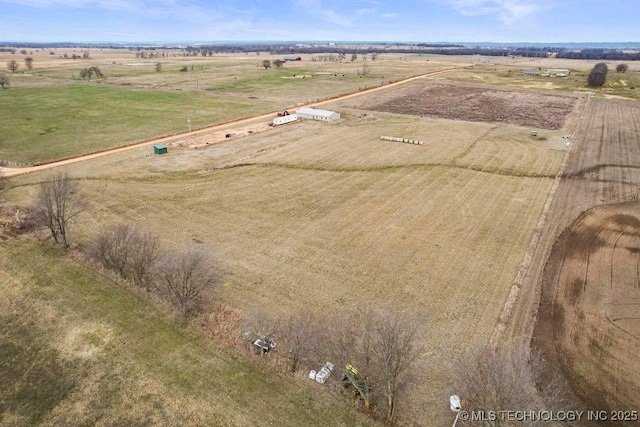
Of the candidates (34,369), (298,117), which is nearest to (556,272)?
(34,369)

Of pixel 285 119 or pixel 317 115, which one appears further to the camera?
pixel 317 115

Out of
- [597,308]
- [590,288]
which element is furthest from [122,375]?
[590,288]

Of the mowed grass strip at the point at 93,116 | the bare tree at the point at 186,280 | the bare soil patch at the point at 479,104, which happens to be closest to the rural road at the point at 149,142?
the mowed grass strip at the point at 93,116

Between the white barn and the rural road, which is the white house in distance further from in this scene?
the rural road

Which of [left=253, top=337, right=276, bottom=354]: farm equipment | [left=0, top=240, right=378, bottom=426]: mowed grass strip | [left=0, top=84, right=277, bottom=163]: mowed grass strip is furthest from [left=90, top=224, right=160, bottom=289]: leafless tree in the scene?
[left=0, top=84, right=277, bottom=163]: mowed grass strip

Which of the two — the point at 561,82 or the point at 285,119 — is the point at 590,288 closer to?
the point at 285,119

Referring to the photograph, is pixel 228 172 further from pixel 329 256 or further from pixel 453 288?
pixel 453 288

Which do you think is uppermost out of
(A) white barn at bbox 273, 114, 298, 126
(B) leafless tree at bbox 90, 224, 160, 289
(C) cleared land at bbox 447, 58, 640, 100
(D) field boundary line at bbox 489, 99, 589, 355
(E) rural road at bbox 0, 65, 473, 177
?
(C) cleared land at bbox 447, 58, 640, 100
